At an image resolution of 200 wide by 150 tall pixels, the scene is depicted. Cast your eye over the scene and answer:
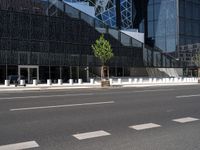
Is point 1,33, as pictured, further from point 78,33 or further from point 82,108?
point 82,108

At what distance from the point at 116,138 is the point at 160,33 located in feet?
206

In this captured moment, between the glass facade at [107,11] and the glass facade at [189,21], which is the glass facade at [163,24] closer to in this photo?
the glass facade at [189,21]

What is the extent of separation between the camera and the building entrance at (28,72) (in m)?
43.4

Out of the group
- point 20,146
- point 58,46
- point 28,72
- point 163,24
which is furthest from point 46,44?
point 20,146

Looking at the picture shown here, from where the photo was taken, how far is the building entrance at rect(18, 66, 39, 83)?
43.4 metres

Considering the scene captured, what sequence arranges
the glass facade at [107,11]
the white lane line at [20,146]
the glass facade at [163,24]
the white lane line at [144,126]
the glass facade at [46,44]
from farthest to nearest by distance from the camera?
the glass facade at [107,11]
the glass facade at [163,24]
the glass facade at [46,44]
the white lane line at [144,126]
the white lane line at [20,146]

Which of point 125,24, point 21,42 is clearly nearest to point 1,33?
point 21,42

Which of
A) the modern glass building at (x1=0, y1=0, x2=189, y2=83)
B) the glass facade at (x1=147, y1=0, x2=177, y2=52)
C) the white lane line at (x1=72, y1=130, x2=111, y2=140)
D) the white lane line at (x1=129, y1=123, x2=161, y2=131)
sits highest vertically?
the glass facade at (x1=147, y1=0, x2=177, y2=52)

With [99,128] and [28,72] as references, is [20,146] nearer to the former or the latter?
[99,128]

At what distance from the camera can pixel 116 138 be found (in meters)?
8.19

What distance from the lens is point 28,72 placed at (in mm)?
43969

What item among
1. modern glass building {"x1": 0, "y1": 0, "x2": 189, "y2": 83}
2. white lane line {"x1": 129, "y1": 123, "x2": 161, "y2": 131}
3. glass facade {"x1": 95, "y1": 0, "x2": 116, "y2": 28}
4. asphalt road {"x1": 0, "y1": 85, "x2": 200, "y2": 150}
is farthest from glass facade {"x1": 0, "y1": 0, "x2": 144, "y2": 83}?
white lane line {"x1": 129, "y1": 123, "x2": 161, "y2": 131}

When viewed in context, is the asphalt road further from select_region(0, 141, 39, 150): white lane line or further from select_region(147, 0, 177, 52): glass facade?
select_region(147, 0, 177, 52): glass facade

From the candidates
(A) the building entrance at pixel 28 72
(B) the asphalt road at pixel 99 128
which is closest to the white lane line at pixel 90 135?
(B) the asphalt road at pixel 99 128
